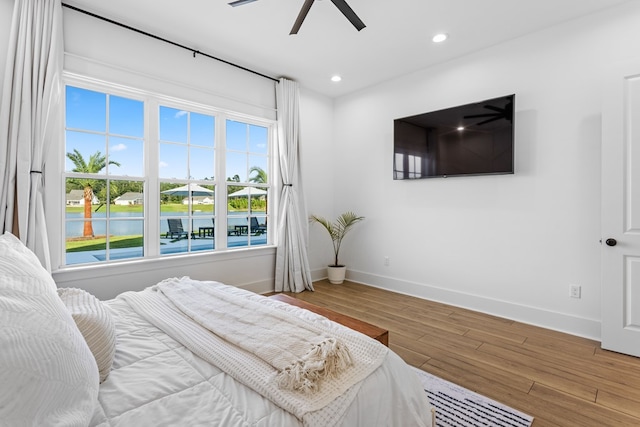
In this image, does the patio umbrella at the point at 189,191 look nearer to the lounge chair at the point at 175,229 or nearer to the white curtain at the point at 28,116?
the lounge chair at the point at 175,229

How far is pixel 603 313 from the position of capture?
2639 millimetres

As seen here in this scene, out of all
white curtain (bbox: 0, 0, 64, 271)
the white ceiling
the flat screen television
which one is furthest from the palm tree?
the flat screen television

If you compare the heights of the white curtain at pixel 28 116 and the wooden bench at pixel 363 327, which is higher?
the white curtain at pixel 28 116

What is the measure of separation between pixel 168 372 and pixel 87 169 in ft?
8.72

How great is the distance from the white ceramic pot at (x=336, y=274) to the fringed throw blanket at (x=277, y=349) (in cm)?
285

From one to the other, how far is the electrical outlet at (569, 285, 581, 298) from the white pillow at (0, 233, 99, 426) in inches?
144

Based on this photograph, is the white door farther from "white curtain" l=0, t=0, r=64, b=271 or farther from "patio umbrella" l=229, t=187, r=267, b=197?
"white curtain" l=0, t=0, r=64, b=271

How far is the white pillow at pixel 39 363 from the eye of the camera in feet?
2.17

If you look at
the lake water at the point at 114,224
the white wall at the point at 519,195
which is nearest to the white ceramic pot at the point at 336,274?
the white wall at the point at 519,195

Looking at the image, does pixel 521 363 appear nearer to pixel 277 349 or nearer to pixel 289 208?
pixel 277 349

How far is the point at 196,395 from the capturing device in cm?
106

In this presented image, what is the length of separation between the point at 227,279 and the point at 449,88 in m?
3.51

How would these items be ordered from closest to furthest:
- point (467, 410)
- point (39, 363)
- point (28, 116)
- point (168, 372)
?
point (39, 363), point (168, 372), point (467, 410), point (28, 116)

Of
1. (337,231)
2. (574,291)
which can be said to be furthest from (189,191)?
(574,291)
